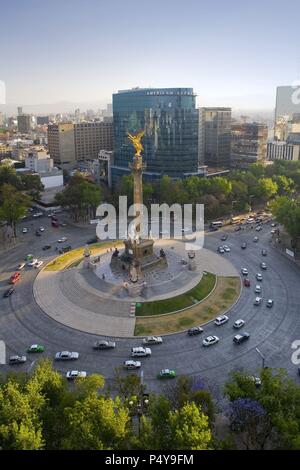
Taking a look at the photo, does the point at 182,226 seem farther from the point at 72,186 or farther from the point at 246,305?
the point at 246,305

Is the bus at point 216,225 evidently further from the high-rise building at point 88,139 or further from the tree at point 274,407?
the high-rise building at point 88,139

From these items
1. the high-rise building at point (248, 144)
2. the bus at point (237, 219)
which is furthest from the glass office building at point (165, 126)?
the high-rise building at point (248, 144)

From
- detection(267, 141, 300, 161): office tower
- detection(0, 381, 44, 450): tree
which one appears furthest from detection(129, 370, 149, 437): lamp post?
detection(267, 141, 300, 161): office tower

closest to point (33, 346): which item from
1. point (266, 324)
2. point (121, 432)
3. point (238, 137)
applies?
point (121, 432)

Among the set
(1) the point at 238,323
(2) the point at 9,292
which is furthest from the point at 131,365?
(2) the point at 9,292

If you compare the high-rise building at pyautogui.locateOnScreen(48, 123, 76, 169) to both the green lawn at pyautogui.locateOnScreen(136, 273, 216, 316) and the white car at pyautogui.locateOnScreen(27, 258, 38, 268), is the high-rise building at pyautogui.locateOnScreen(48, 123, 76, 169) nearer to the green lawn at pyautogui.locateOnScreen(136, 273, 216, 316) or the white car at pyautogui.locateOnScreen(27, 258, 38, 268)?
the white car at pyautogui.locateOnScreen(27, 258, 38, 268)
